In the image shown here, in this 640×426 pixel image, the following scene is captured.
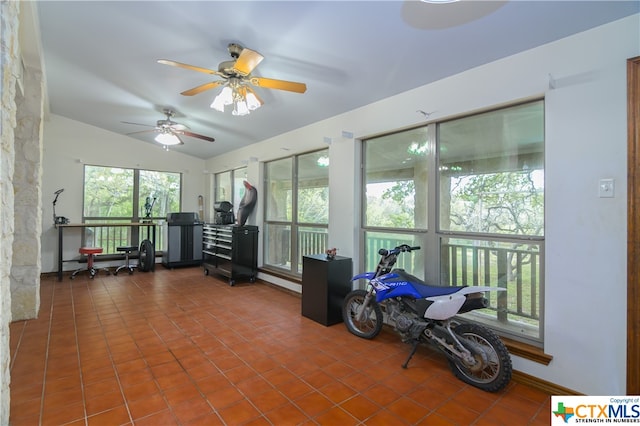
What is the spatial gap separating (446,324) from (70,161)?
7116 millimetres

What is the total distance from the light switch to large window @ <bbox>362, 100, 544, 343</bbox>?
395 mm

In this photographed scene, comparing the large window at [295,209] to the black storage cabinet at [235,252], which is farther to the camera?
the black storage cabinet at [235,252]

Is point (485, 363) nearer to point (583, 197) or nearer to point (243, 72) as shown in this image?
Result: point (583, 197)

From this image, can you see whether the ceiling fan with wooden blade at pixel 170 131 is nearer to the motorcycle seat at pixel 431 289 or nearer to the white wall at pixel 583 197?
the motorcycle seat at pixel 431 289

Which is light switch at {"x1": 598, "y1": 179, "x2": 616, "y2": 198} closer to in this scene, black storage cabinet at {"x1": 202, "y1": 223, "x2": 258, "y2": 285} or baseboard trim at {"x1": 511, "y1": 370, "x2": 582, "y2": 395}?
baseboard trim at {"x1": 511, "y1": 370, "x2": 582, "y2": 395}

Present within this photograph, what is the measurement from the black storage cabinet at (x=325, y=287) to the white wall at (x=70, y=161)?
522cm

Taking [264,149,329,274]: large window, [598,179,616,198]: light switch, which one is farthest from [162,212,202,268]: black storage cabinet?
[598,179,616,198]: light switch

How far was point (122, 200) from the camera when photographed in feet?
21.6

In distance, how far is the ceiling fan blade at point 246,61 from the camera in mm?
2314

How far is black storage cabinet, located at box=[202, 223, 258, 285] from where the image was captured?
5.21 metres

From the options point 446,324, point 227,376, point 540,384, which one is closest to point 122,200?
point 227,376

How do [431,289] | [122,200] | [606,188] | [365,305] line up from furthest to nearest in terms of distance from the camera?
[122,200], [365,305], [431,289], [606,188]

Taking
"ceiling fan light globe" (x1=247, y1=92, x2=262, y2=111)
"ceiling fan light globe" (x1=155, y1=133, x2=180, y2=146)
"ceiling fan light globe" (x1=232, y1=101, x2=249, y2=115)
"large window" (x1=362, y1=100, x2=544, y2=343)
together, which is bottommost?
"large window" (x1=362, y1=100, x2=544, y2=343)

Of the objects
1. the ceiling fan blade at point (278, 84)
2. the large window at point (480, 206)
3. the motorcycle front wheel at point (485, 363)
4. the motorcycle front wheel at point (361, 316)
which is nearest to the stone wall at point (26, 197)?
the ceiling fan blade at point (278, 84)
